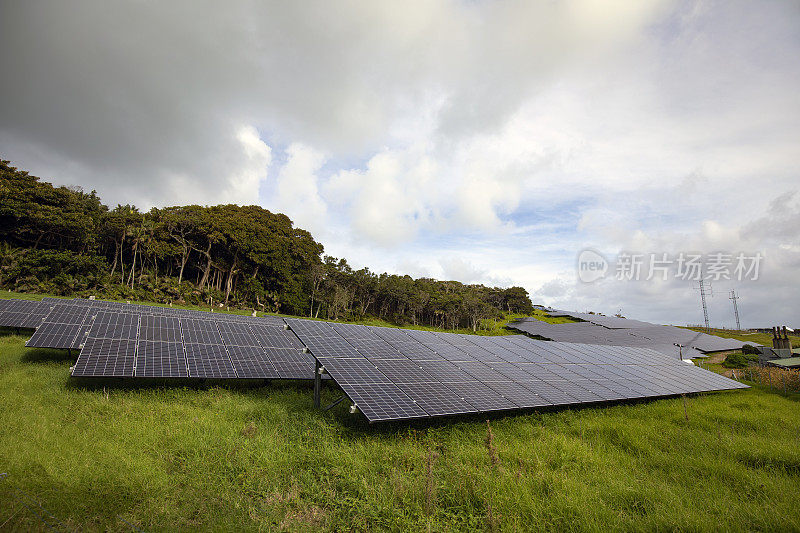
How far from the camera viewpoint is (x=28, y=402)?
351 inches

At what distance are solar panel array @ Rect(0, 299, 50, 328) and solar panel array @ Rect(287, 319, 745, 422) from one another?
15.6 metres

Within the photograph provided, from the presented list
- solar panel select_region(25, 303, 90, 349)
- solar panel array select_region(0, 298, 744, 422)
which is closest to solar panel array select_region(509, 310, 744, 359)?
solar panel array select_region(0, 298, 744, 422)

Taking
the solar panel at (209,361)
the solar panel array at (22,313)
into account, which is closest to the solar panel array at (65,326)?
the solar panel array at (22,313)

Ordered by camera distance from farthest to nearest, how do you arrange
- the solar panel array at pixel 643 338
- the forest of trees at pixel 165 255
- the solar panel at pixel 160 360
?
1. the solar panel array at pixel 643 338
2. the forest of trees at pixel 165 255
3. the solar panel at pixel 160 360

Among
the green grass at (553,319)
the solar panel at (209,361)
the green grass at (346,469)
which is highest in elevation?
the green grass at (553,319)

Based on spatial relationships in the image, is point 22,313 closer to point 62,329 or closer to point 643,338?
point 62,329

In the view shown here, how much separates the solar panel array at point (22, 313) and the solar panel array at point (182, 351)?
20.0 ft

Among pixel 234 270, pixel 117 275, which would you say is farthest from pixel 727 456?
pixel 117 275

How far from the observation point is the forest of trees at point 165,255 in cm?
3538

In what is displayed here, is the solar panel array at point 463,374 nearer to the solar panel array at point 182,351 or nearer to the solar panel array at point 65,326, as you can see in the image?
the solar panel array at point 182,351

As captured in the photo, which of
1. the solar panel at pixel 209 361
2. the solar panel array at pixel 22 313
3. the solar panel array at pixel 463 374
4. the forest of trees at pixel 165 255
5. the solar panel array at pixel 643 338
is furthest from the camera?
the solar panel array at pixel 643 338

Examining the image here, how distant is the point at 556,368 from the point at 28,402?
17512mm

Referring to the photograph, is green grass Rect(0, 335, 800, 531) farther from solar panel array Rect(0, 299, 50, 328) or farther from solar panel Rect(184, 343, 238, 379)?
solar panel array Rect(0, 299, 50, 328)

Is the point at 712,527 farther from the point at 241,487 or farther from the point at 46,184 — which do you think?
the point at 46,184
